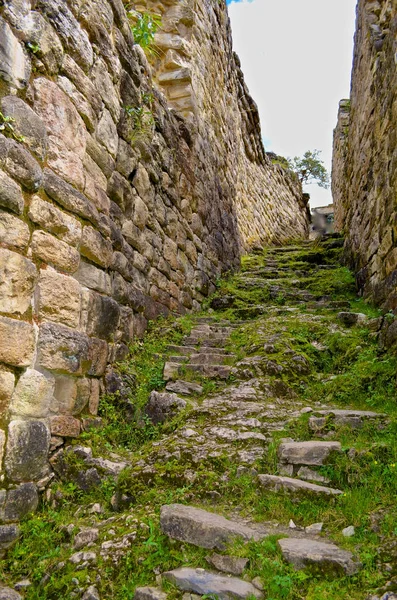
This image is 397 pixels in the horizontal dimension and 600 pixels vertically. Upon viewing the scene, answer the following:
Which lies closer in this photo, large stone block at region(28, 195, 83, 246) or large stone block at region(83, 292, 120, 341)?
large stone block at region(28, 195, 83, 246)

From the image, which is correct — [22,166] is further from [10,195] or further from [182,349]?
[182,349]

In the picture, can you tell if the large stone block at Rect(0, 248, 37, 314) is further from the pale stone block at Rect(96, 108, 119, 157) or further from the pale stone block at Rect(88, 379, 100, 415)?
the pale stone block at Rect(96, 108, 119, 157)

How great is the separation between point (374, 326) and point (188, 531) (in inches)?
114

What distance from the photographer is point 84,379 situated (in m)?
3.04

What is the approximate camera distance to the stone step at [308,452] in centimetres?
267

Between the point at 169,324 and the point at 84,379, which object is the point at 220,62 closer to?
the point at 169,324

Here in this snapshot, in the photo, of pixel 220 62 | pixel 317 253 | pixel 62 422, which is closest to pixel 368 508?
pixel 62 422

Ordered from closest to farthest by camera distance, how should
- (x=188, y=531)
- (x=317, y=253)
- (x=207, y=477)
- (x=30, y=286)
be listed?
(x=188, y=531), (x=30, y=286), (x=207, y=477), (x=317, y=253)

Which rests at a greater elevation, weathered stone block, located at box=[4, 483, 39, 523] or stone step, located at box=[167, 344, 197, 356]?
stone step, located at box=[167, 344, 197, 356]

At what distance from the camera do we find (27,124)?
8.38ft

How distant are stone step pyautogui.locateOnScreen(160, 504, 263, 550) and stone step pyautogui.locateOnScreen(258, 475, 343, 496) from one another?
35 cm

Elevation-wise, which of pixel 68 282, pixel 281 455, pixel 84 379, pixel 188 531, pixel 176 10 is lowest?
pixel 188 531

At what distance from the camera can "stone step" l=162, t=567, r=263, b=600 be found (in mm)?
1850

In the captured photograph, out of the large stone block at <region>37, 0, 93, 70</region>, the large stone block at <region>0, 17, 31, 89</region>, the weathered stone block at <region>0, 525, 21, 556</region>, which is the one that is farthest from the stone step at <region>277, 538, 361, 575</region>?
the large stone block at <region>37, 0, 93, 70</region>
